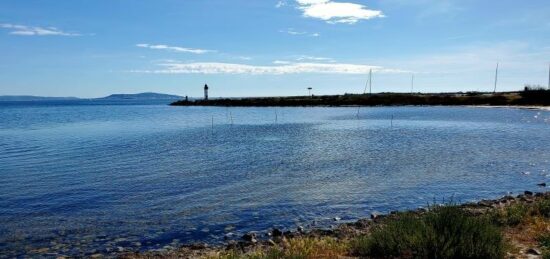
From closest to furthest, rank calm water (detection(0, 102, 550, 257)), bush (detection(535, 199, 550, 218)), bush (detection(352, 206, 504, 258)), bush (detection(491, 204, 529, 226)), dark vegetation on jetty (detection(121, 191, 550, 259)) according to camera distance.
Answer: bush (detection(352, 206, 504, 258)) < dark vegetation on jetty (detection(121, 191, 550, 259)) < bush (detection(491, 204, 529, 226)) < bush (detection(535, 199, 550, 218)) < calm water (detection(0, 102, 550, 257))

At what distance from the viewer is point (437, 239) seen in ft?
32.2

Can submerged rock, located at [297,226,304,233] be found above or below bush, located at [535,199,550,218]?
below

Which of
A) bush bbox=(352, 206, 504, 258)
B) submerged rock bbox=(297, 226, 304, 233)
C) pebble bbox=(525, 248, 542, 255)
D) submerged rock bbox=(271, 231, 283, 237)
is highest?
bush bbox=(352, 206, 504, 258)

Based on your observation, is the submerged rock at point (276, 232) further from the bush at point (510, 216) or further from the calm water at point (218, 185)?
the bush at point (510, 216)

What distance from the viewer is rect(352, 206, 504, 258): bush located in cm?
948

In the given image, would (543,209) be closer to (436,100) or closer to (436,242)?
(436,242)

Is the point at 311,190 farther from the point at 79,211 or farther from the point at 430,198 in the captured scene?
the point at 79,211

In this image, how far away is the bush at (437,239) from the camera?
9484 millimetres

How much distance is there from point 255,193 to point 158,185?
5.73 metres

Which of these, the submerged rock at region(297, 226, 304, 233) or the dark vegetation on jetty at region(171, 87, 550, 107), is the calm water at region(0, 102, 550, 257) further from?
the dark vegetation on jetty at region(171, 87, 550, 107)

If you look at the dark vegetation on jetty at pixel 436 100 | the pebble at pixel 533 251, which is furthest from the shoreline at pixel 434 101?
the pebble at pixel 533 251

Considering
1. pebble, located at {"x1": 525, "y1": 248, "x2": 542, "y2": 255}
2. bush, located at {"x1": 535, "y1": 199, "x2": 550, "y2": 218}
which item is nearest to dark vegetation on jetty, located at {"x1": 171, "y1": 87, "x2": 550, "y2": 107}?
bush, located at {"x1": 535, "y1": 199, "x2": 550, "y2": 218}

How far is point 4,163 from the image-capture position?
114ft

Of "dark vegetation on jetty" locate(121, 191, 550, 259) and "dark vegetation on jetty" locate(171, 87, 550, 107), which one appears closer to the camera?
"dark vegetation on jetty" locate(121, 191, 550, 259)
